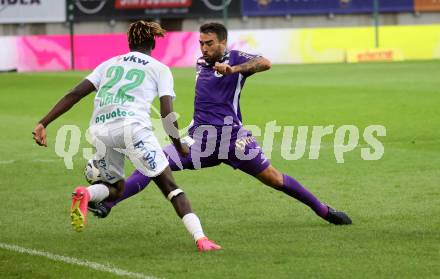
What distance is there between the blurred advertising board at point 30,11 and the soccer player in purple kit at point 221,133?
3965 cm

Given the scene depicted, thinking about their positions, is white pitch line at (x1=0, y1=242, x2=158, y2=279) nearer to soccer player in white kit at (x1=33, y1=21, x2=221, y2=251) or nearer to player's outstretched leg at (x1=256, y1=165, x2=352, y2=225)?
soccer player in white kit at (x1=33, y1=21, x2=221, y2=251)

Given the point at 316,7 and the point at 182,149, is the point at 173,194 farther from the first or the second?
the point at 316,7

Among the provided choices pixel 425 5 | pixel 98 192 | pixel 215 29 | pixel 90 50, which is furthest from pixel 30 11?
pixel 98 192

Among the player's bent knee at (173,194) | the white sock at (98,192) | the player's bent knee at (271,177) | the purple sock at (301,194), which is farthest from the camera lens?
the purple sock at (301,194)

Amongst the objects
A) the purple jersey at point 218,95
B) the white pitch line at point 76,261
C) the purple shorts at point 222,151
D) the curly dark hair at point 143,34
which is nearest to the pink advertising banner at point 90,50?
the purple jersey at point 218,95

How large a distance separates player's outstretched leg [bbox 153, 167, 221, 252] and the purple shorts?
95cm

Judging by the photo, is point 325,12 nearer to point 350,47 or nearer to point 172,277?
point 350,47

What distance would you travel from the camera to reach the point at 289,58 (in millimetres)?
46656

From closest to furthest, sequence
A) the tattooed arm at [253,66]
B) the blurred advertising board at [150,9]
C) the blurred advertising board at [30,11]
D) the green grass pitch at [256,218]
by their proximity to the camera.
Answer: the green grass pitch at [256,218]
the tattooed arm at [253,66]
the blurred advertising board at [30,11]
the blurred advertising board at [150,9]

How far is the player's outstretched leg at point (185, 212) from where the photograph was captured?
9.13m

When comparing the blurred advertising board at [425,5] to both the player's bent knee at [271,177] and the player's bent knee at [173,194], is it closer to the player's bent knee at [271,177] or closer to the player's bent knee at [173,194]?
the player's bent knee at [271,177]

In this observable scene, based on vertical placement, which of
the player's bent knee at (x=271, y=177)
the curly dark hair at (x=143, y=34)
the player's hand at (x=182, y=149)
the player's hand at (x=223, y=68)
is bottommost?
the player's bent knee at (x=271, y=177)

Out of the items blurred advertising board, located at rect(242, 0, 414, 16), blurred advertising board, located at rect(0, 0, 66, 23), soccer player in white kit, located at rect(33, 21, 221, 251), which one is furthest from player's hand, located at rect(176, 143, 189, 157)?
blurred advertising board, located at rect(242, 0, 414, 16)

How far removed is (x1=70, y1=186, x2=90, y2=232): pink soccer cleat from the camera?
9109mm
